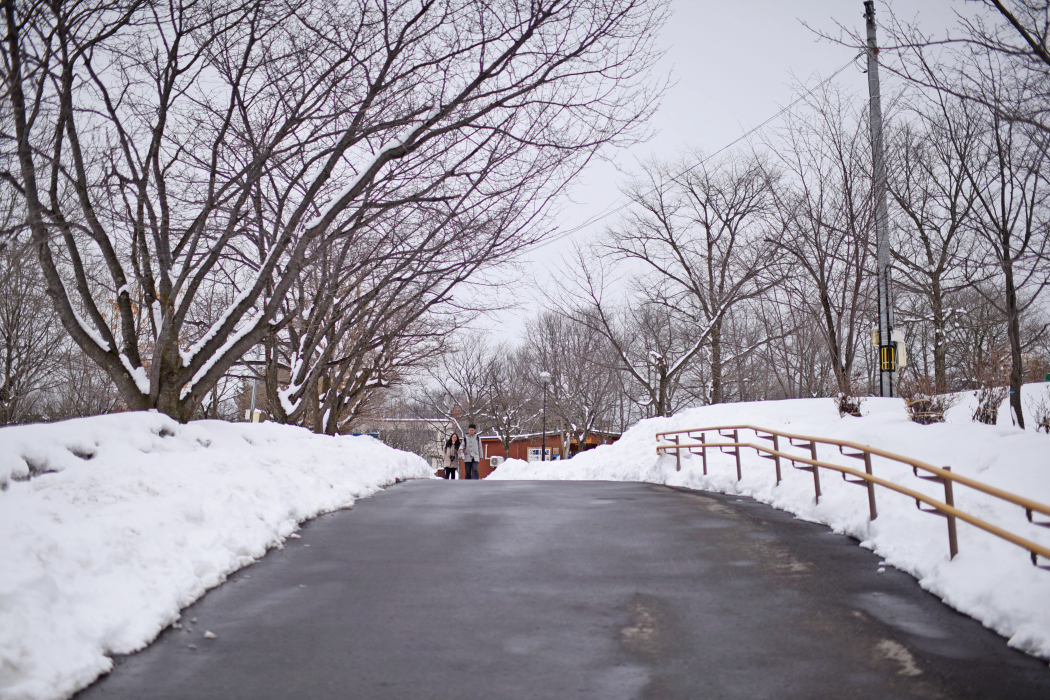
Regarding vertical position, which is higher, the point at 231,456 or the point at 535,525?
the point at 231,456

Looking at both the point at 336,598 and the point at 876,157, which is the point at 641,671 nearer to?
the point at 336,598

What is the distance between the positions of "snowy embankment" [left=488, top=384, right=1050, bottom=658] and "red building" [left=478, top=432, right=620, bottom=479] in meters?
45.6

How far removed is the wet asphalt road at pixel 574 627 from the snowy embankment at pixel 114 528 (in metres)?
0.24

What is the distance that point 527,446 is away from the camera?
6806cm

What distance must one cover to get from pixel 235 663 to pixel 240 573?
2.12m

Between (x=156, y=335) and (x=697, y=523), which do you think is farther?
(x=156, y=335)

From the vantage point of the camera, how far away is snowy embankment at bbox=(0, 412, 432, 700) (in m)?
4.18

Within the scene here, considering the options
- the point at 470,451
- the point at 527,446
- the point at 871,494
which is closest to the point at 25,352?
the point at 470,451

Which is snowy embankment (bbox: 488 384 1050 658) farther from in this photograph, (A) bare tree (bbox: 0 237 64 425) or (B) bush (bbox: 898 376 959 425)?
(A) bare tree (bbox: 0 237 64 425)

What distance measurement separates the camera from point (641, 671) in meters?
4.44

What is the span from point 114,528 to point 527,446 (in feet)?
206

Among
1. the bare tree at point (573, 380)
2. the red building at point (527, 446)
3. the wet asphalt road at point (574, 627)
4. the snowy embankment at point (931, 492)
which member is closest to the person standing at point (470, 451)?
the snowy embankment at point (931, 492)

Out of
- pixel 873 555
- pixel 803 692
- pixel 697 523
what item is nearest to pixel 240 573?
pixel 803 692

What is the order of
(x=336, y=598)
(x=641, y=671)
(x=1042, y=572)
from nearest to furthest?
1. (x=641, y=671)
2. (x=1042, y=572)
3. (x=336, y=598)
